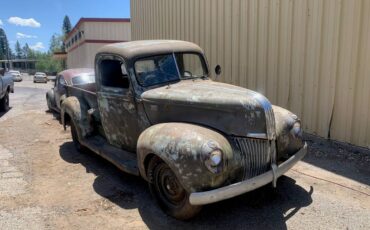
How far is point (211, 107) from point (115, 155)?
6.43ft

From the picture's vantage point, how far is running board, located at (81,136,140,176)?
195 inches

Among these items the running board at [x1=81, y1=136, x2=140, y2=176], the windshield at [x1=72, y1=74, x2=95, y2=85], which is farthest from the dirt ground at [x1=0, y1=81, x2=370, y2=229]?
the windshield at [x1=72, y1=74, x2=95, y2=85]

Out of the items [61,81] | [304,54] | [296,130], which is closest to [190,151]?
[296,130]

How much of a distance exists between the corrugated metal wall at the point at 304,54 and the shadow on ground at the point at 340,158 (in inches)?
6.6

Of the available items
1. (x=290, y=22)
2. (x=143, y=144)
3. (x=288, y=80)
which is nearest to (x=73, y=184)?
(x=143, y=144)

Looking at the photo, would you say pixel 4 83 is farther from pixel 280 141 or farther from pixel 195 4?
pixel 280 141

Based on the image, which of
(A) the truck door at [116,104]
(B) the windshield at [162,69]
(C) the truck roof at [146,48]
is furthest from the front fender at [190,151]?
(C) the truck roof at [146,48]

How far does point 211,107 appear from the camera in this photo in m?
4.18

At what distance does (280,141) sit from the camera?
4.39m

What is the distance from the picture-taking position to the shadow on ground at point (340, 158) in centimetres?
544

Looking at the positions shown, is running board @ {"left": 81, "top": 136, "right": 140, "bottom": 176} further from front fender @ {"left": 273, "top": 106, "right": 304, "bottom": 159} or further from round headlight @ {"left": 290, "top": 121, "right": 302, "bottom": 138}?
round headlight @ {"left": 290, "top": 121, "right": 302, "bottom": 138}

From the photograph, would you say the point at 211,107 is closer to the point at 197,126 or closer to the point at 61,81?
the point at 197,126

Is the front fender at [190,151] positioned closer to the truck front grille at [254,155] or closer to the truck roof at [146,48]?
A: the truck front grille at [254,155]

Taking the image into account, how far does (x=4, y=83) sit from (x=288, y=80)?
10132 mm
